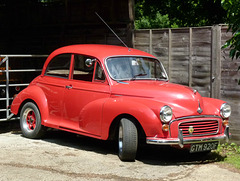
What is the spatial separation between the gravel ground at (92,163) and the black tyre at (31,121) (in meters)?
0.15

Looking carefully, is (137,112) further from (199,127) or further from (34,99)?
(34,99)

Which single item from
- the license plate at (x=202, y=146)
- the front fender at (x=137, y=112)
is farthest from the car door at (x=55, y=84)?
→ the license plate at (x=202, y=146)

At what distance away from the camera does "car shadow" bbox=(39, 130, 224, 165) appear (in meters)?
7.10

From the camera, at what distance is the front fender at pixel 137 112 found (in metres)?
6.45

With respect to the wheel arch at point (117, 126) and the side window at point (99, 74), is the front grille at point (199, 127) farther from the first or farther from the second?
the side window at point (99, 74)

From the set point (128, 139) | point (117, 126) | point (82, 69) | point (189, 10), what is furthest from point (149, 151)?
point (189, 10)

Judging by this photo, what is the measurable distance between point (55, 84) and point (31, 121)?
101 centimetres

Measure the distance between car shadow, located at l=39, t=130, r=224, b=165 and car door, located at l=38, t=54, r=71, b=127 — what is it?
22.5 inches

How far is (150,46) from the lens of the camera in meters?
9.44

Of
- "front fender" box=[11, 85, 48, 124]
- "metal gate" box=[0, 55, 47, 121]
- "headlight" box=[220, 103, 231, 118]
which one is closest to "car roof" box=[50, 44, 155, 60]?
"front fender" box=[11, 85, 48, 124]

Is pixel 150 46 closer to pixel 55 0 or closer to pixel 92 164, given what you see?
pixel 92 164

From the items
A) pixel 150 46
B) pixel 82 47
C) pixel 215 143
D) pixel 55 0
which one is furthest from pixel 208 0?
pixel 215 143

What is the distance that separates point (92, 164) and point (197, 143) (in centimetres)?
160

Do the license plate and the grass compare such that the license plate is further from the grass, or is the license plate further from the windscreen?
the windscreen
